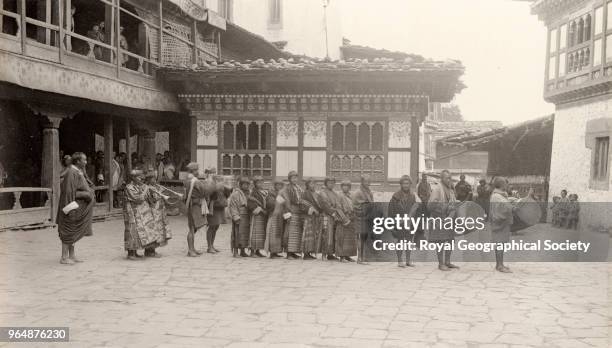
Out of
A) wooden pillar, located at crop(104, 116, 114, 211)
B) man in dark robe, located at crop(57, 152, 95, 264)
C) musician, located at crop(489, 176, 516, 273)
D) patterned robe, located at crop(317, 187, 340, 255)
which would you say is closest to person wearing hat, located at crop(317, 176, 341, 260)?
patterned robe, located at crop(317, 187, 340, 255)

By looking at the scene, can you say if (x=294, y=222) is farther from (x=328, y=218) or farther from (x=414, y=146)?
(x=414, y=146)

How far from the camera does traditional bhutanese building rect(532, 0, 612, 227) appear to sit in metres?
15.7

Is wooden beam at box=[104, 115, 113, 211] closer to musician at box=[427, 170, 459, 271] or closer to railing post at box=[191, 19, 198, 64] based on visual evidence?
railing post at box=[191, 19, 198, 64]

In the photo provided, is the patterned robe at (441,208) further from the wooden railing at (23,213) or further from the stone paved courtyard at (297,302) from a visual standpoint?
the wooden railing at (23,213)

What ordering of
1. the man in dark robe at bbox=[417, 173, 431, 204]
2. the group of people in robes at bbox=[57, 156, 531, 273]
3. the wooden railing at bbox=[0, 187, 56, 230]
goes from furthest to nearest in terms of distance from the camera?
the man in dark robe at bbox=[417, 173, 431, 204] → the wooden railing at bbox=[0, 187, 56, 230] → the group of people in robes at bbox=[57, 156, 531, 273]

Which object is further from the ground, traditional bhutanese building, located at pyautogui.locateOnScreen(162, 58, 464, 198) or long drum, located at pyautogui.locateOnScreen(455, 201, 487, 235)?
traditional bhutanese building, located at pyautogui.locateOnScreen(162, 58, 464, 198)

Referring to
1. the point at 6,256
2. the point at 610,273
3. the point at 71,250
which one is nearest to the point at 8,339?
the point at 71,250

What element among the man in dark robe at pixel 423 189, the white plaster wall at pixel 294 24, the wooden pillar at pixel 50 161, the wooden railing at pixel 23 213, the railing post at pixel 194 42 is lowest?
the wooden railing at pixel 23 213

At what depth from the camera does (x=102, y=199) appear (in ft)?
52.9

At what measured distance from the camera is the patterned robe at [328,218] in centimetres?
1000

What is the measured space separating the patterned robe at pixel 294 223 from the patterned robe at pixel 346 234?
26.1 inches

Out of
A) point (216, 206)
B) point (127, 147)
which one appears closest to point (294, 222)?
point (216, 206)

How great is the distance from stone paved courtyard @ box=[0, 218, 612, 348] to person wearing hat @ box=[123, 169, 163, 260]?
1.11ft

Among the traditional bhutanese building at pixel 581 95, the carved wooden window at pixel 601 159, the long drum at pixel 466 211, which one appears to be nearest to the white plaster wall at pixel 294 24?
the traditional bhutanese building at pixel 581 95
